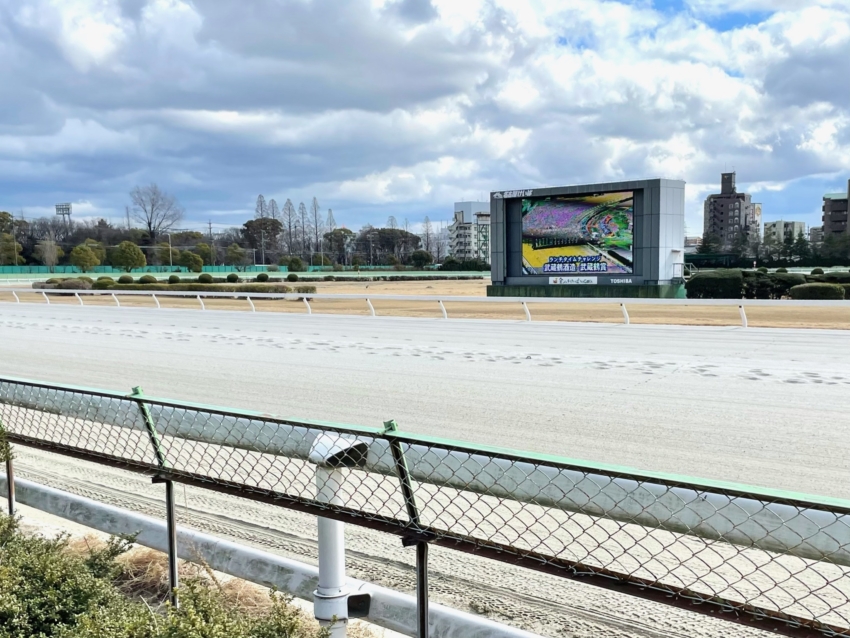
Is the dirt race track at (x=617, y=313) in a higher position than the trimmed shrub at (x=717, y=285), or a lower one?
lower

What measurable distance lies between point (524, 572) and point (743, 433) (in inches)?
161

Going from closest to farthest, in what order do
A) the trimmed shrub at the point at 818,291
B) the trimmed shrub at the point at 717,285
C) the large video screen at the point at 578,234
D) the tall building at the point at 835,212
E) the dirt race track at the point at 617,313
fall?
the dirt race track at the point at 617,313
the trimmed shrub at the point at 818,291
the trimmed shrub at the point at 717,285
the large video screen at the point at 578,234
the tall building at the point at 835,212

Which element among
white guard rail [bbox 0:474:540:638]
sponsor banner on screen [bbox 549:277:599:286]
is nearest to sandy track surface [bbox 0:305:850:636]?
white guard rail [bbox 0:474:540:638]

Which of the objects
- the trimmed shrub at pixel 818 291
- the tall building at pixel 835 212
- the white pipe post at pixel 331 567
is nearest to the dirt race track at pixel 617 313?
the trimmed shrub at pixel 818 291

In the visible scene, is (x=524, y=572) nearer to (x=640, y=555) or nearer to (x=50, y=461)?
(x=640, y=555)

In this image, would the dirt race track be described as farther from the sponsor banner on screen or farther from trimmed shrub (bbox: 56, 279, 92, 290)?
trimmed shrub (bbox: 56, 279, 92, 290)

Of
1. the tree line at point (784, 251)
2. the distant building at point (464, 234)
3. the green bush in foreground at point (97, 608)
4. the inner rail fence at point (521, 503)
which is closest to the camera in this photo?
the inner rail fence at point (521, 503)

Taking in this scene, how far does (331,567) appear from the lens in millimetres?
2984

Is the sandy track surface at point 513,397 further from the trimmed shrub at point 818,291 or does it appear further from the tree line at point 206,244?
the tree line at point 206,244

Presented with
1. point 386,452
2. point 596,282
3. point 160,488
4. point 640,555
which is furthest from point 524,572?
point 596,282

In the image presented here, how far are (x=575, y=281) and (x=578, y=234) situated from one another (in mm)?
2330

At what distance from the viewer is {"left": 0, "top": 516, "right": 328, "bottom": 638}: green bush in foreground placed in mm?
2709

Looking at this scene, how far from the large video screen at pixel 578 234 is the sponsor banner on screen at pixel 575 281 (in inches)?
11.5

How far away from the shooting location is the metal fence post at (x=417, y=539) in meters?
2.77
